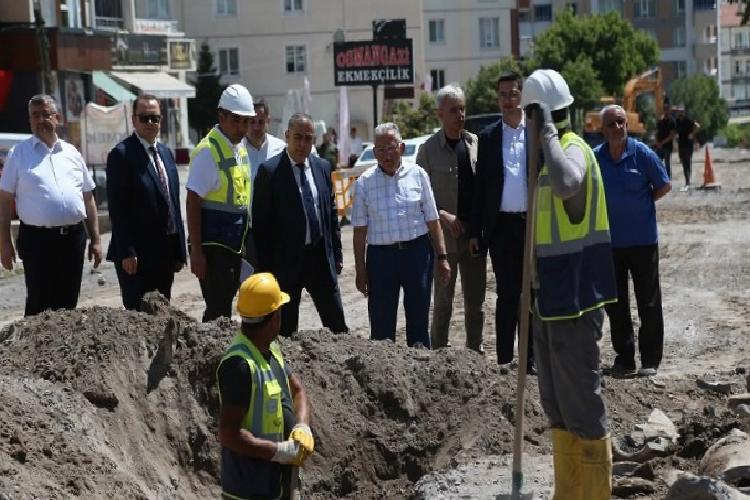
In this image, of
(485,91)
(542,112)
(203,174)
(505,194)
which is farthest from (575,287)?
(485,91)

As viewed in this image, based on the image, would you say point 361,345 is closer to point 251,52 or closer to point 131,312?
point 131,312

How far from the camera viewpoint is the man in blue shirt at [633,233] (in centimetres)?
1044

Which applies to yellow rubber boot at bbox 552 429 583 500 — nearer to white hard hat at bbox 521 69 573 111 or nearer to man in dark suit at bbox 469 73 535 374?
white hard hat at bbox 521 69 573 111

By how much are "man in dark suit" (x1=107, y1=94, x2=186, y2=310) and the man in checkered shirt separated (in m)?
1.34

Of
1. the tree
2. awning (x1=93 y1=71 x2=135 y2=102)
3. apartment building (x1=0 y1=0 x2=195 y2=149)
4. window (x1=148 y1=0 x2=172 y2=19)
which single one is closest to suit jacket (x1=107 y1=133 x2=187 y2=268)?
apartment building (x1=0 y1=0 x2=195 y2=149)

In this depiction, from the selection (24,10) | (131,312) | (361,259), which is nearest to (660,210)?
(361,259)

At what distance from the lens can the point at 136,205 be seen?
9.41m

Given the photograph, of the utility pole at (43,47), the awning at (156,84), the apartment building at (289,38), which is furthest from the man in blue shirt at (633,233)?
the apartment building at (289,38)

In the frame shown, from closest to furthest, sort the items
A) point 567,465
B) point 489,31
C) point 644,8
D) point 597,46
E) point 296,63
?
point 567,465, point 296,63, point 597,46, point 489,31, point 644,8

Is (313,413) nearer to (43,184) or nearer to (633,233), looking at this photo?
(43,184)

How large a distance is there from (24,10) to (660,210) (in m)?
22.9

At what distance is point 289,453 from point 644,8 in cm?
12053

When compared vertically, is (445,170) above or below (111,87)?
below

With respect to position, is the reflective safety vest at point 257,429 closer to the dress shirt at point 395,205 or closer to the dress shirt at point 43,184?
the dress shirt at point 395,205
